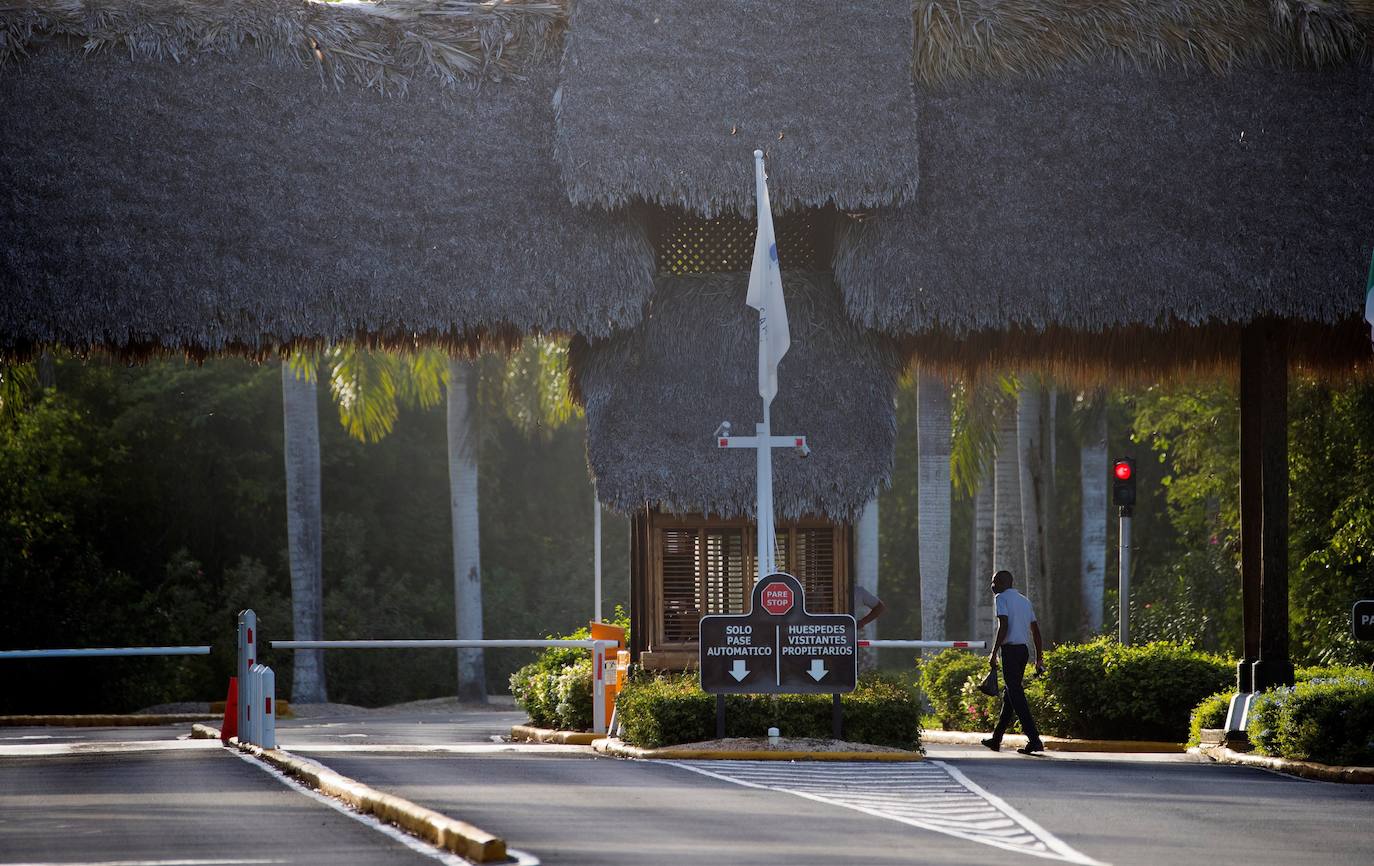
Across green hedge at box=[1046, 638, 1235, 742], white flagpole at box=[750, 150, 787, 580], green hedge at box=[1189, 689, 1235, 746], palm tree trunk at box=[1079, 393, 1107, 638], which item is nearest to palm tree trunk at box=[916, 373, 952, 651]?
palm tree trunk at box=[1079, 393, 1107, 638]

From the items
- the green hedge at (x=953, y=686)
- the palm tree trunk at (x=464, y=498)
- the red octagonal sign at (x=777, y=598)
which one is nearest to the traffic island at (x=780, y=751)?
the red octagonal sign at (x=777, y=598)

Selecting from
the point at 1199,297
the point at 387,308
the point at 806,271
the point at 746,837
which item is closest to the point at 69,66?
the point at 387,308

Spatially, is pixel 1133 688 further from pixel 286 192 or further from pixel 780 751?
pixel 286 192

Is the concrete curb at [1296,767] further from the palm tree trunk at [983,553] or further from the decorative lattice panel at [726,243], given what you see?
the palm tree trunk at [983,553]

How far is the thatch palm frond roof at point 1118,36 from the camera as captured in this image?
21.3m

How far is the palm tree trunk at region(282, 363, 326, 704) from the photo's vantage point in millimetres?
35250

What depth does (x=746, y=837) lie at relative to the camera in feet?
33.6

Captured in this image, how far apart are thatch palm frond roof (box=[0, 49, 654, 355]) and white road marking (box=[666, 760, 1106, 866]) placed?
6167 mm

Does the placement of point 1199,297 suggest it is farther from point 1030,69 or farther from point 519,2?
point 519,2

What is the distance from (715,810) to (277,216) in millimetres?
10731

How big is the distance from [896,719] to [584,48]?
8121 millimetres

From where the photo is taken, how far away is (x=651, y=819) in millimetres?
11203

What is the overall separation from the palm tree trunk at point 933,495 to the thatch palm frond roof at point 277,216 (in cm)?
1190

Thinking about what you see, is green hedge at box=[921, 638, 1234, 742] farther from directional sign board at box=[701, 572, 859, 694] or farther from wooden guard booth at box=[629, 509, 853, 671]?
directional sign board at box=[701, 572, 859, 694]
